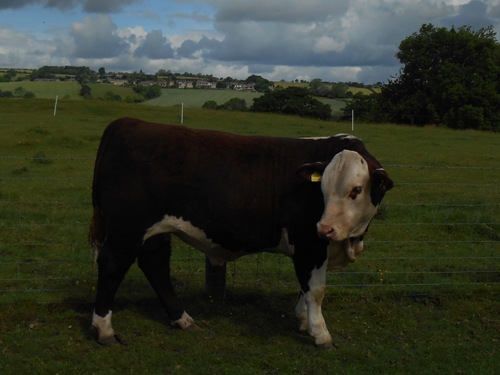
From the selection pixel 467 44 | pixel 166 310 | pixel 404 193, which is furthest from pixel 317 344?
pixel 467 44

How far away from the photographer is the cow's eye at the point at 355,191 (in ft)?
19.1

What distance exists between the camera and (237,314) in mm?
7238

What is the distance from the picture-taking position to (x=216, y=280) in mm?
7547

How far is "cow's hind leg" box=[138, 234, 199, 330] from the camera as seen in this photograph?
6.79m

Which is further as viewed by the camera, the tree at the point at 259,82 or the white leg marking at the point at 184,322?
the tree at the point at 259,82

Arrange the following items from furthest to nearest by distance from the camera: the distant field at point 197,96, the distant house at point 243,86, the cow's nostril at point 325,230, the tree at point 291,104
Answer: the distant house at point 243,86 → the tree at point 291,104 → the distant field at point 197,96 → the cow's nostril at point 325,230

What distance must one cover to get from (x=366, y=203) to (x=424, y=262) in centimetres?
380

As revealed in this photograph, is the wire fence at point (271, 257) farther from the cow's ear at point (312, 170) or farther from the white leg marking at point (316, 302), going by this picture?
the cow's ear at point (312, 170)

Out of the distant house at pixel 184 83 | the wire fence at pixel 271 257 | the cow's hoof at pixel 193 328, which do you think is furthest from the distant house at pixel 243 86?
the cow's hoof at pixel 193 328

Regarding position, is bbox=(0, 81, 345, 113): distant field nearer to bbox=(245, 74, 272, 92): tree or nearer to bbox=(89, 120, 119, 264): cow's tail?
bbox=(245, 74, 272, 92): tree

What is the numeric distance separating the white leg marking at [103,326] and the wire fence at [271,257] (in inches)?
42.9

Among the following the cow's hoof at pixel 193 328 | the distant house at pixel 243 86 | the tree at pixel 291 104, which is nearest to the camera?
the cow's hoof at pixel 193 328

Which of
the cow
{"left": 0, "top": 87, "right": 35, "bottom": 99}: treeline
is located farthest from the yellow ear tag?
{"left": 0, "top": 87, "right": 35, "bottom": 99}: treeline

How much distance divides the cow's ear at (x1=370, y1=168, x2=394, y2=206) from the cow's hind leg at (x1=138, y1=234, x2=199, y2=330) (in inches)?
85.1
